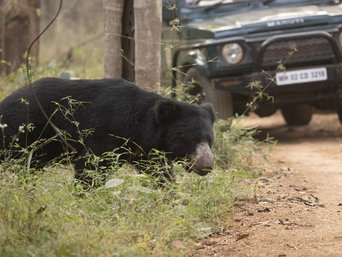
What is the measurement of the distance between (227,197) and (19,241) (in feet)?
7.74

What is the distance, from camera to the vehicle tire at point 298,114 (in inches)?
520

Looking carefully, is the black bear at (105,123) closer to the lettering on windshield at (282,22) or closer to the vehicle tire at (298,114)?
the lettering on windshield at (282,22)

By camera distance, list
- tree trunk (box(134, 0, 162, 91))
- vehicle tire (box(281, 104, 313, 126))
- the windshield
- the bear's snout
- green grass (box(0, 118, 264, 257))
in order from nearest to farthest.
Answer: green grass (box(0, 118, 264, 257)) < the bear's snout < tree trunk (box(134, 0, 162, 91)) < the windshield < vehicle tire (box(281, 104, 313, 126))

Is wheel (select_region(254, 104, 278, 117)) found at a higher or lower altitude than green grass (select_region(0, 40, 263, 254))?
lower

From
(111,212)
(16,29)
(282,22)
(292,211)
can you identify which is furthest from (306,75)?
(111,212)

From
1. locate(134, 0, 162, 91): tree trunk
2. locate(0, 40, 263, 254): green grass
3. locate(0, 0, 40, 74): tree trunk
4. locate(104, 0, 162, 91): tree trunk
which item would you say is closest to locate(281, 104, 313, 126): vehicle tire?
locate(0, 0, 40, 74): tree trunk

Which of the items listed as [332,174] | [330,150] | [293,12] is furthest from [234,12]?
[332,174]

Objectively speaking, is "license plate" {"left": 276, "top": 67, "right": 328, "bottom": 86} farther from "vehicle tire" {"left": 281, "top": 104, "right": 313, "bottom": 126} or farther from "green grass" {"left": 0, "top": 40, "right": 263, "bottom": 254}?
"green grass" {"left": 0, "top": 40, "right": 263, "bottom": 254}

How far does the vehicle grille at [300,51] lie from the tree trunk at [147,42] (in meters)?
2.58

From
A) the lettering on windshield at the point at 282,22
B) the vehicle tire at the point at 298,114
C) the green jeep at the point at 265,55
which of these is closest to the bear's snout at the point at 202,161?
the green jeep at the point at 265,55

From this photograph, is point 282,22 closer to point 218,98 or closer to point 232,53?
point 232,53

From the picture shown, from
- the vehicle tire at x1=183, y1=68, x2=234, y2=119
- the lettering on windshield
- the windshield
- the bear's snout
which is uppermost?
the windshield

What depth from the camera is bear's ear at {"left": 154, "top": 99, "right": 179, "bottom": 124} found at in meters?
6.97

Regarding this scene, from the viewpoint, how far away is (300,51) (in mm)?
10836
